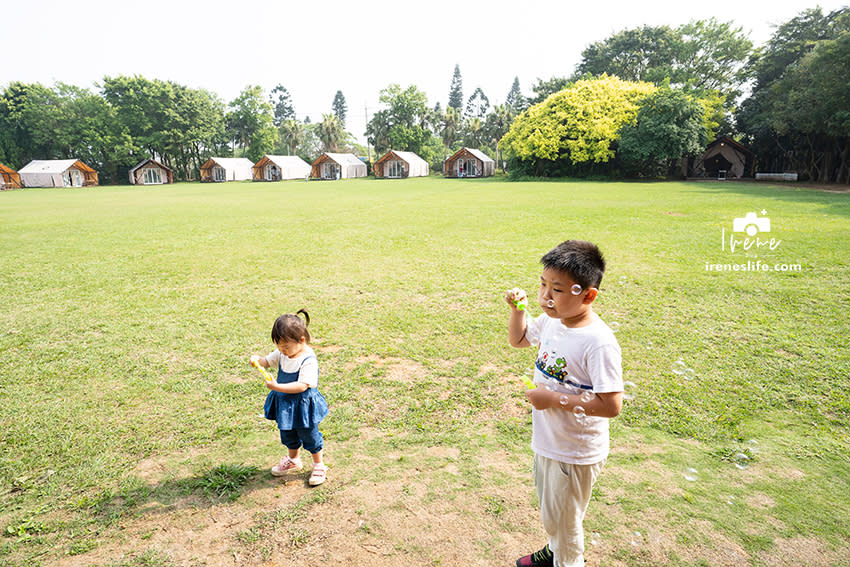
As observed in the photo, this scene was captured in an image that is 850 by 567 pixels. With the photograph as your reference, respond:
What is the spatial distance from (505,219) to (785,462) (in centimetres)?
1271

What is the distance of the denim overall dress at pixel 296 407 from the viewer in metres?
3.11

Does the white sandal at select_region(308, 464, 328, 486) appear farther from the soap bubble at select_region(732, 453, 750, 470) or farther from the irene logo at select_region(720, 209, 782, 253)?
the irene logo at select_region(720, 209, 782, 253)

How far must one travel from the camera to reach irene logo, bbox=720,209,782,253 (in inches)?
416

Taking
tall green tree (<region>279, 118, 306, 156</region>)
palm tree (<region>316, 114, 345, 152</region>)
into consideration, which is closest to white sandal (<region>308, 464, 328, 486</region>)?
palm tree (<region>316, 114, 345, 152</region>)

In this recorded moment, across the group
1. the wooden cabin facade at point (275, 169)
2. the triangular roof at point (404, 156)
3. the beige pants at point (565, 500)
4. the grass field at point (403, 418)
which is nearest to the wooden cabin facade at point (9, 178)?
the wooden cabin facade at point (275, 169)

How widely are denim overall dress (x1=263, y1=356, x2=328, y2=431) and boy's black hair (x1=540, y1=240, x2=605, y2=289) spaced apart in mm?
1862

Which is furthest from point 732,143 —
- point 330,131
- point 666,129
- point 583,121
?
point 330,131

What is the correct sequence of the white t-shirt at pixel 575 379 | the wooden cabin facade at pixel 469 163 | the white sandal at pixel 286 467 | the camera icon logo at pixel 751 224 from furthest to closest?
the wooden cabin facade at pixel 469 163 < the camera icon logo at pixel 751 224 < the white sandal at pixel 286 467 < the white t-shirt at pixel 575 379

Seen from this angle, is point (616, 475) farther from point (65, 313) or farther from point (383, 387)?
point (65, 313)

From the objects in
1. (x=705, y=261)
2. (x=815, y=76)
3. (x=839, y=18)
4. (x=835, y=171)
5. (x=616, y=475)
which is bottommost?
(x=616, y=475)

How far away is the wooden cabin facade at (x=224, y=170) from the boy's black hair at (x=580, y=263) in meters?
65.4

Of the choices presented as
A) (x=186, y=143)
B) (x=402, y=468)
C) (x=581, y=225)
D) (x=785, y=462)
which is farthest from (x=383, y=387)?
(x=186, y=143)

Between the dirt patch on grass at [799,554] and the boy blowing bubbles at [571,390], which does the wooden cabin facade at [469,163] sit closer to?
the dirt patch on grass at [799,554]

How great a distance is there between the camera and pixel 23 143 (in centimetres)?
5997
